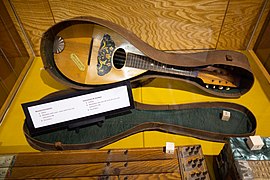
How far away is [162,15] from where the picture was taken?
125 cm

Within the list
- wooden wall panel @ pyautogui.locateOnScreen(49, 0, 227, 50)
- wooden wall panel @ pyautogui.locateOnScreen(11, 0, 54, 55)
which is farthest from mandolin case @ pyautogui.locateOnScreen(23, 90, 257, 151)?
wooden wall panel @ pyautogui.locateOnScreen(11, 0, 54, 55)

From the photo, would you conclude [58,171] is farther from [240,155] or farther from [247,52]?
[247,52]

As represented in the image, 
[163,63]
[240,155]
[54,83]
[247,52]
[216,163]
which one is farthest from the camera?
[247,52]

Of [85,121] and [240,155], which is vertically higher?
[85,121]

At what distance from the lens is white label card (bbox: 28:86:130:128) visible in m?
0.89

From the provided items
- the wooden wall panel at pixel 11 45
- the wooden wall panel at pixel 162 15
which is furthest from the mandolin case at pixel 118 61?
the wooden wall panel at pixel 11 45

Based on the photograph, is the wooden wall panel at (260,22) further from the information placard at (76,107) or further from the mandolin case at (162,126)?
the information placard at (76,107)

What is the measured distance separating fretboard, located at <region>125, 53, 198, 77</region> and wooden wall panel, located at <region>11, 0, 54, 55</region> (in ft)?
1.76

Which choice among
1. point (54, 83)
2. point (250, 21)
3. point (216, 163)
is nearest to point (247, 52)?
point (250, 21)

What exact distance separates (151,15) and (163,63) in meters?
0.35

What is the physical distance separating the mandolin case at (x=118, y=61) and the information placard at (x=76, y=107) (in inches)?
6.2

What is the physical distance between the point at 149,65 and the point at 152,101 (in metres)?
0.18

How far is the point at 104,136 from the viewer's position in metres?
0.98

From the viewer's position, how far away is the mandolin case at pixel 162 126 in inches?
37.8
